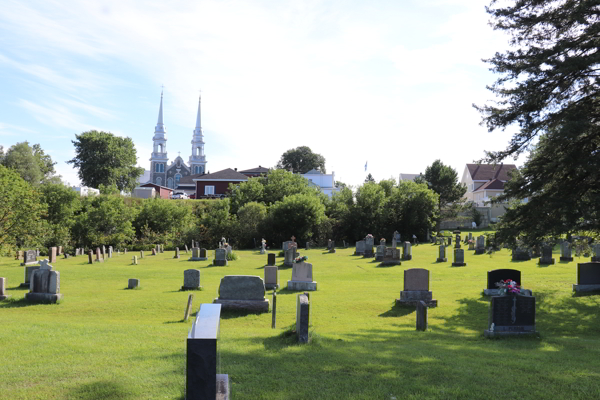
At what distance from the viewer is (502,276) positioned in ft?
55.3

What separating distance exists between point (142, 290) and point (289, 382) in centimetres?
1360

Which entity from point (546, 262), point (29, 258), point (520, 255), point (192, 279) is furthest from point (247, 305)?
point (520, 255)

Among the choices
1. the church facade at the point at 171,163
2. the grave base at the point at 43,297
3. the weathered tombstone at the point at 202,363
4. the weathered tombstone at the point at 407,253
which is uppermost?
the church facade at the point at 171,163

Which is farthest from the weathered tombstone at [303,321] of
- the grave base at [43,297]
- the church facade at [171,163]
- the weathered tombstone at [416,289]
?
the church facade at [171,163]

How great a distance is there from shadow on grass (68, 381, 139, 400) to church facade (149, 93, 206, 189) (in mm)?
127010

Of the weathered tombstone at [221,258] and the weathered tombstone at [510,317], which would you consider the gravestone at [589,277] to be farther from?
the weathered tombstone at [221,258]

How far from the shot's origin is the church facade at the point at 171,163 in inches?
5153

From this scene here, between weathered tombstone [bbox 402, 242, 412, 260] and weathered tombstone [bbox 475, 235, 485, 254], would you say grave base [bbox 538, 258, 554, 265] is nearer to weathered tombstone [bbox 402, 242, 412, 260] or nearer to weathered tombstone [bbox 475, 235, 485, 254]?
weathered tombstone [bbox 475, 235, 485, 254]

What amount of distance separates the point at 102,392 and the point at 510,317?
9171 mm

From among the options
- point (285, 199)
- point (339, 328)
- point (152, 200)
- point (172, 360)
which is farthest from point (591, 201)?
point (152, 200)

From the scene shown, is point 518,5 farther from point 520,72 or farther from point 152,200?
point 152,200

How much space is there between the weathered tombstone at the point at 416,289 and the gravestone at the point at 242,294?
4.79 metres

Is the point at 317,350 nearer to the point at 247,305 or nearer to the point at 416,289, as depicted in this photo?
the point at 247,305

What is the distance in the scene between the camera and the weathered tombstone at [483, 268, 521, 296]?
16375 mm
